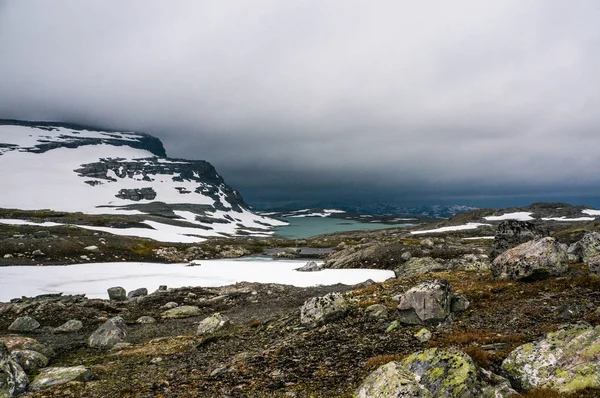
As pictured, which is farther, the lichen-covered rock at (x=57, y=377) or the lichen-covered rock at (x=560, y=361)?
the lichen-covered rock at (x=57, y=377)

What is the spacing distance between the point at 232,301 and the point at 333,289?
539 inches

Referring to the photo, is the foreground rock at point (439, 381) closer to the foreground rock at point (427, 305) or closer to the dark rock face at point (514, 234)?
the foreground rock at point (427, 305)

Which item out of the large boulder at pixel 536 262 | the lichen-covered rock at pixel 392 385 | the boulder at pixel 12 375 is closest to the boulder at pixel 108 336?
the boulder at pixel 12 375

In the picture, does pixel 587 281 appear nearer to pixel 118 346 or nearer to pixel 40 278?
pixel 118 346

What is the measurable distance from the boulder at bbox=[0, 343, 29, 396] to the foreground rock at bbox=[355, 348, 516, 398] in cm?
1362

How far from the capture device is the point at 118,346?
22781mm

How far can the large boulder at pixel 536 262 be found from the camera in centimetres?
2161

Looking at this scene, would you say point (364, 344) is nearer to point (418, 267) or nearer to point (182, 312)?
point (182, 312)

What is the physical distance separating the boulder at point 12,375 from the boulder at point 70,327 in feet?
54.4

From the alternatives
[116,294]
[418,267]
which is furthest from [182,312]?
[418,267]

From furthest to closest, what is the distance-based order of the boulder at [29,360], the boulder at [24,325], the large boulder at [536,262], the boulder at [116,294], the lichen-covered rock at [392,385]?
1. the boulder at [116,294]
2. the boulder at [24,325]
3. the large boulder at [536,262]
4. the boulder at [29,360]
5. the lichen-covered rock at [392,385]

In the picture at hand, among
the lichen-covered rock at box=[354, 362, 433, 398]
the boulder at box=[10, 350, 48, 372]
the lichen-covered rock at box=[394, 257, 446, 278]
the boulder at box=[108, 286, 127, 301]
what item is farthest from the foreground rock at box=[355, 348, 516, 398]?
the boulder at box=[108, 286, 127, 301]

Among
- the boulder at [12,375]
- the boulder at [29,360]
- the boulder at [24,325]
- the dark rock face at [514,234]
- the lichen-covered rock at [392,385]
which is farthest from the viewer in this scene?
the dark rock face at [514,234]

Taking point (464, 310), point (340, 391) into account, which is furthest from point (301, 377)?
point (464, 310)
